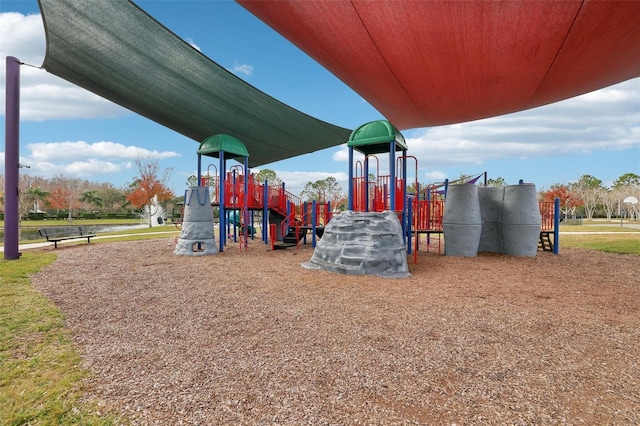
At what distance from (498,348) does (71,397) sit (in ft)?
12.4

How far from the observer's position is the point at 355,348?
124 inches

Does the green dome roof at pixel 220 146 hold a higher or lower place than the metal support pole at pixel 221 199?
higher

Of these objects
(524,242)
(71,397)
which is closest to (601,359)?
(71,397)

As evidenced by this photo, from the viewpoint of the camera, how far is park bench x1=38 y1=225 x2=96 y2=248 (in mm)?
11002

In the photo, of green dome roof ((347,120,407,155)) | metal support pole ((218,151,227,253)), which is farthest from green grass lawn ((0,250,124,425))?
green dome roof ((347,120,407,155))

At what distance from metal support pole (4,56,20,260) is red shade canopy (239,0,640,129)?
7328 mm

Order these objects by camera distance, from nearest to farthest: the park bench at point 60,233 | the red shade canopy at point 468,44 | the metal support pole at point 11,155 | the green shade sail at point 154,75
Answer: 1. the red shade canopy at point 468,44
2. the green shade sail at point 154,75
3. the metal support pole at point 11,155
4. the park bench at point 60,233

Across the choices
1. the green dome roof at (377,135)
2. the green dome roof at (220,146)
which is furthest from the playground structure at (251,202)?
the green dome roof at (377,135)

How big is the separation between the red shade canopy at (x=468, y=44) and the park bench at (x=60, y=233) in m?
10.7

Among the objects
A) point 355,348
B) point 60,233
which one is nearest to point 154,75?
point 60,233

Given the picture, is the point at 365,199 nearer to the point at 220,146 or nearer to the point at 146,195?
the point at 220,146

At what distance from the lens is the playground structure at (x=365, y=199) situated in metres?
8.38

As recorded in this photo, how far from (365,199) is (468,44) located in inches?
172

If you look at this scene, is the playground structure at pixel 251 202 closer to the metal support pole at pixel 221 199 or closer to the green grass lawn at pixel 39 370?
the metal support pole at pixel 221 199
